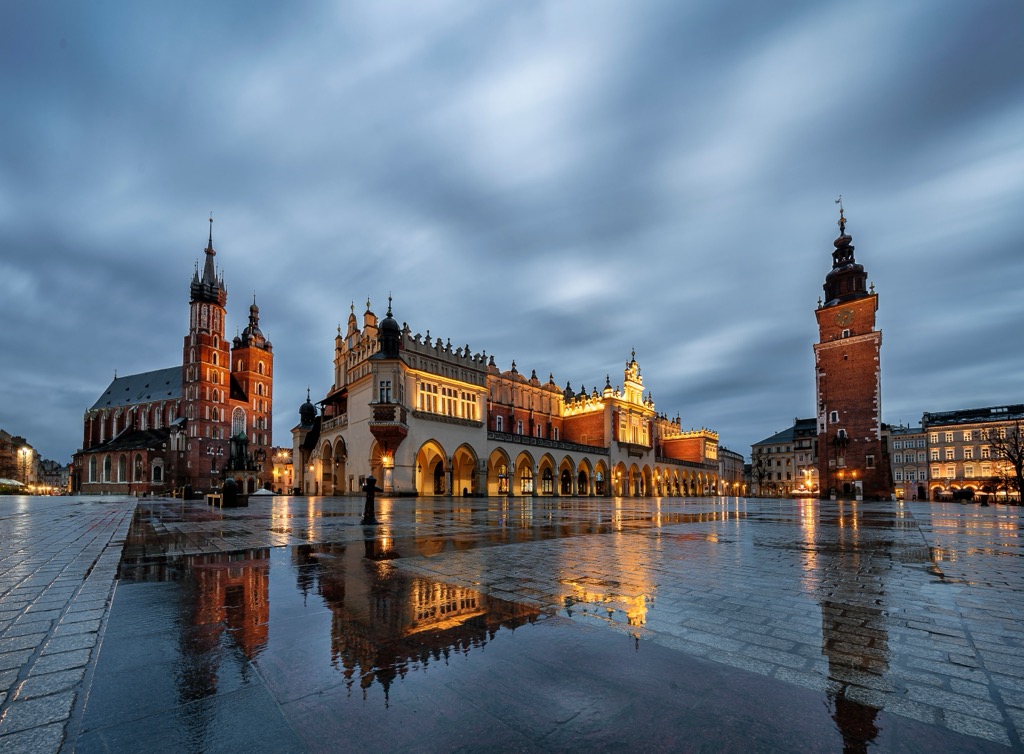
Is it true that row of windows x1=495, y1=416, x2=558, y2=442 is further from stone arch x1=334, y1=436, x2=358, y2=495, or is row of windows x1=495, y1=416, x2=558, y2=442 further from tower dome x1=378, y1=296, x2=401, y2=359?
tower dome x1=378, y1=296, x2=401, y2=359

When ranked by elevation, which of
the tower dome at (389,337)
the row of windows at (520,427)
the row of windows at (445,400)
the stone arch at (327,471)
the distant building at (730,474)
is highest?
the tower dome at (389,337)

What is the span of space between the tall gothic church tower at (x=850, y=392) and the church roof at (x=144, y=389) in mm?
96993

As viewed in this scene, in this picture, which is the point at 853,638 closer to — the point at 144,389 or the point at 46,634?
the point at 46,634

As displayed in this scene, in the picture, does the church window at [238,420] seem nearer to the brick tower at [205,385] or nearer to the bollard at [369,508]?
the brick tower at [205,385]

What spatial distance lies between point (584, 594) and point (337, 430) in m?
45.7

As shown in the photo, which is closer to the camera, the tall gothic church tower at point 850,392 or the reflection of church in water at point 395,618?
the reflection of church in water at point 395,618

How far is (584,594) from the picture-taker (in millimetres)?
4863

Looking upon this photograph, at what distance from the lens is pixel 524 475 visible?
53906 millimetres

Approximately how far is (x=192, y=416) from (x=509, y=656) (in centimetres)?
9596

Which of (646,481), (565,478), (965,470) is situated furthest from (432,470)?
(965,470)

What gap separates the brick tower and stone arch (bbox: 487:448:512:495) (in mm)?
55627

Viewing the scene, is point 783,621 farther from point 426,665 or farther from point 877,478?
point 877,478

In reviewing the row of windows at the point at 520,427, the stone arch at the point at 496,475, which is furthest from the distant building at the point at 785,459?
the stone arch at the point at 496,475

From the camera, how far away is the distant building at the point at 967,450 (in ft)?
225
